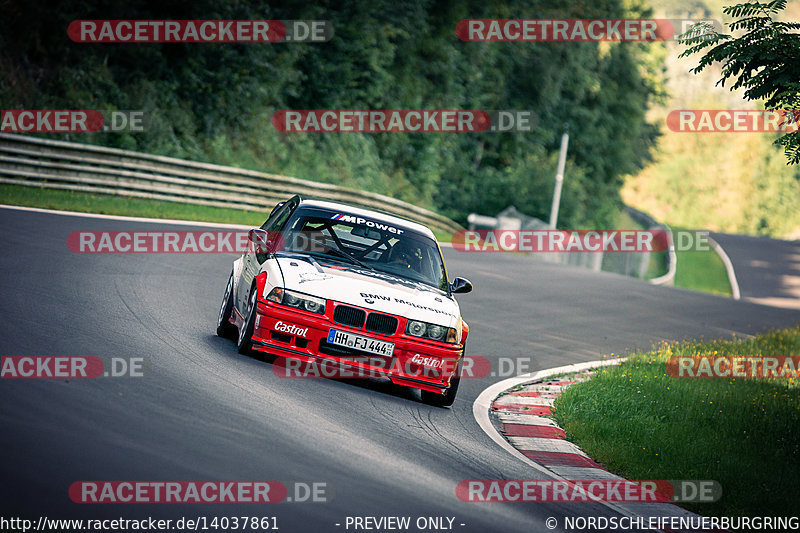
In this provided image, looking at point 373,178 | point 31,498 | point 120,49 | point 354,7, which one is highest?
point 354,7

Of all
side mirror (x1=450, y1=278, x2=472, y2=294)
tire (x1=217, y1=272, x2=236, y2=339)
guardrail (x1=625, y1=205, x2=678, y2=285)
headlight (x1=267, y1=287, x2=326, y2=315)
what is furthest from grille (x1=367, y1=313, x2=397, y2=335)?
guardrail (x1=625, y1=205, x2=678, y2=285)

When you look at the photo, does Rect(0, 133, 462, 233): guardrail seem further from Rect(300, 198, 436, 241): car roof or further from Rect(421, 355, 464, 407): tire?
Rect(421, 355, 464, 407): tire

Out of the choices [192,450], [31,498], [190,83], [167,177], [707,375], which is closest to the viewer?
[31,498]

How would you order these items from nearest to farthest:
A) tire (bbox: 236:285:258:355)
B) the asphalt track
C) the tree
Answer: the asphalt track < tire (bbox: 236:285:258:355) < the tree

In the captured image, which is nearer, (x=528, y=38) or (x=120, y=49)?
(x=120, y=49)

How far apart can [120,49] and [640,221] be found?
44990 millimetres

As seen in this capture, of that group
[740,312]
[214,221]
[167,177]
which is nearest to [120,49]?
[167,177]

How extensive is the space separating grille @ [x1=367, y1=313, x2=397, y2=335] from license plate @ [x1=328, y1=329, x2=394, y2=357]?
97 millimetres

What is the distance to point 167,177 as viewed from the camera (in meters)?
24.7

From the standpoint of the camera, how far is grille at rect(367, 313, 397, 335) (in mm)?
8750

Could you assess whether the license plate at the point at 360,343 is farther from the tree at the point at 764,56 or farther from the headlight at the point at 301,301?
the tree at the point at 764,56

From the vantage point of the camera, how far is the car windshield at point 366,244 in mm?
9836

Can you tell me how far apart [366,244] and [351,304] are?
1.52m

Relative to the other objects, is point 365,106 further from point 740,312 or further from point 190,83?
point 740,312
